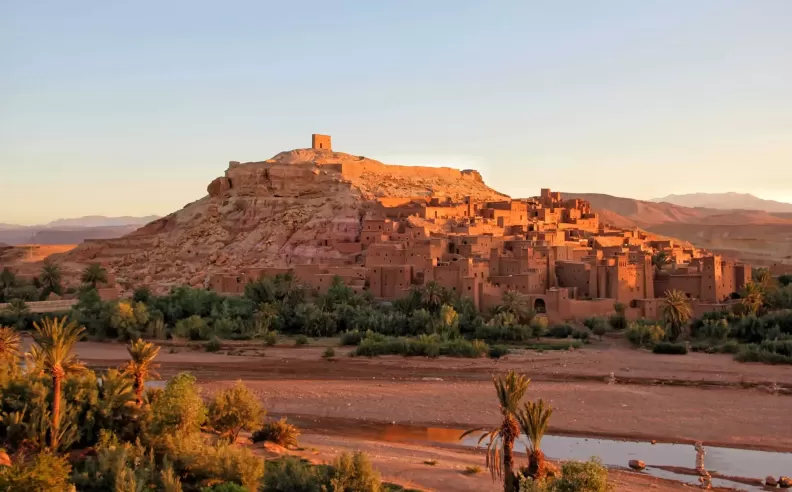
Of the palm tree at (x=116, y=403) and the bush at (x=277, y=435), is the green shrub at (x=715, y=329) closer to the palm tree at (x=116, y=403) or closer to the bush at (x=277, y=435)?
the bush at (x=277, y=435)

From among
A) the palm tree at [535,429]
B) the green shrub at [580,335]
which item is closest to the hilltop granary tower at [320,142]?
the green shrub at [580,335]

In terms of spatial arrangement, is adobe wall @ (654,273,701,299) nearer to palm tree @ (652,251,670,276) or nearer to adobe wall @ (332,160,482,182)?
palm tree @ (652,251,670,276)

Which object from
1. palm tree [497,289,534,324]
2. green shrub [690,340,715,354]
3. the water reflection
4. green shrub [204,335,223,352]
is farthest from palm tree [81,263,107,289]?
green shrub [690,340,715,354]

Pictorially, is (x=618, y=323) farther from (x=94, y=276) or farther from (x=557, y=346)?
(x=94, y=276)

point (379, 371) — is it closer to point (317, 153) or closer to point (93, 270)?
point (93, 270)

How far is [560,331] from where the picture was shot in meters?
28.7

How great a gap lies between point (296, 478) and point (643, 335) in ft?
58.1

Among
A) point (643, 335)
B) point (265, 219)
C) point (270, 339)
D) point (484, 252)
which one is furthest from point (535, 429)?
point (265, 219)

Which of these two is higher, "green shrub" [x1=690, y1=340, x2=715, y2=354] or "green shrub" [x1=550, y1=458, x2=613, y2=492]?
"green shrub" [x1=550, y1=458, x2=613, y2=492]

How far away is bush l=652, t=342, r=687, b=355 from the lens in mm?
25984

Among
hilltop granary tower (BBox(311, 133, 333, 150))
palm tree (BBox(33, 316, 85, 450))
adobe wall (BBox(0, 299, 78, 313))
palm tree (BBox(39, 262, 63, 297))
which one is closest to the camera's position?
palm tree (BBox(33, 316, 85, 450))

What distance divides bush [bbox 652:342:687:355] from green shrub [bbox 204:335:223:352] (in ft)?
49.0

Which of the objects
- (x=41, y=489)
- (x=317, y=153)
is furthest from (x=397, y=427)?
(x=317, y=153)

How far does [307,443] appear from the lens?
16.2 metres
